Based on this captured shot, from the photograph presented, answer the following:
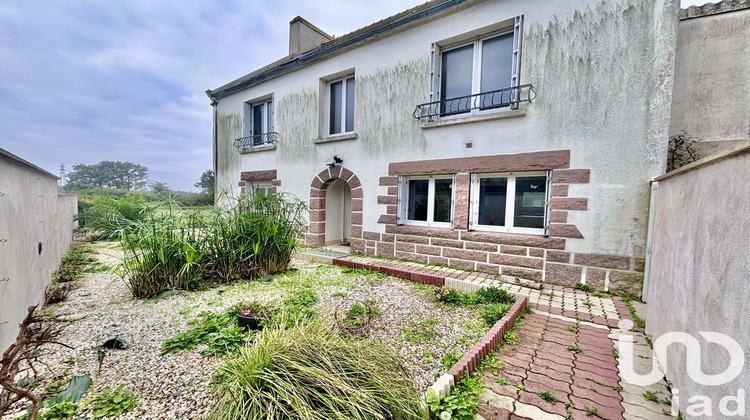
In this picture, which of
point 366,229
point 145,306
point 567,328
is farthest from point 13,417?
point 366,229

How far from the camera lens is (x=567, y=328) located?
322 cm

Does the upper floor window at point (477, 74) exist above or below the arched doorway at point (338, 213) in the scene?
above

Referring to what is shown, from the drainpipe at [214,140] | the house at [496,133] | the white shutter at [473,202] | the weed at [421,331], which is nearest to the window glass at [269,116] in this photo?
the house at [496,133]

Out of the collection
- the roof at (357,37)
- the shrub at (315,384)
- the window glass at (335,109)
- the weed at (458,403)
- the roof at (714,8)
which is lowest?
the weed at (458,403)

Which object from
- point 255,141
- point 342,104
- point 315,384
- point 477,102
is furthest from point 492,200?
point 255,141

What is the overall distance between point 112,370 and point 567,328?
4.48 m

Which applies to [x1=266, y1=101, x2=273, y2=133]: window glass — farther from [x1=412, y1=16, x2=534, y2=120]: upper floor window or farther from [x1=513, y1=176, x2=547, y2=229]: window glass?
[x1=513, y1=176, x2=547, y2=229]: window glass

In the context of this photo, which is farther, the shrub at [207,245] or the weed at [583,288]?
the weed at [583,288]

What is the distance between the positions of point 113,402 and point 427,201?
18.0 feet

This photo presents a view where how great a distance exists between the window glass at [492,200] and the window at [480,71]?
4.65 feet

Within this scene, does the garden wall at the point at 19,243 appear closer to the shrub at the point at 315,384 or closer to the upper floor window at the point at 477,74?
the shrub at the point at 315,384

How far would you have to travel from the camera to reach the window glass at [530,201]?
16.4 feet

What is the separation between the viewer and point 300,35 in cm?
920
